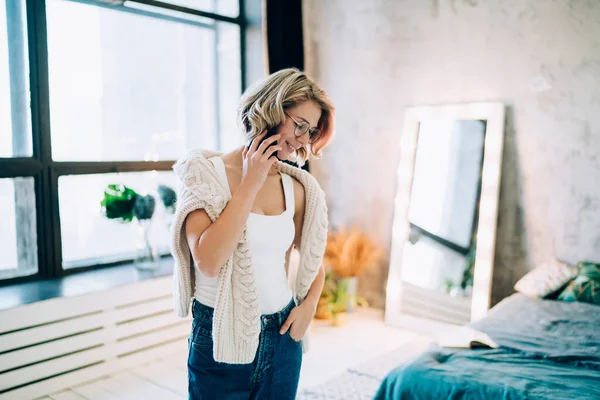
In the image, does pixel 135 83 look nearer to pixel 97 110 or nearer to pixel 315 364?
pixel 97 110

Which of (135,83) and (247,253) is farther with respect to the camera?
(135,83)

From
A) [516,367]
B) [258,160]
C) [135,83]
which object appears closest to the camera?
[258,160]

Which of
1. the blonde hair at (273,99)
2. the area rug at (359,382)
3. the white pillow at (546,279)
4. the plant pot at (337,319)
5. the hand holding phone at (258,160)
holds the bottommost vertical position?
the area rug at (359,382)

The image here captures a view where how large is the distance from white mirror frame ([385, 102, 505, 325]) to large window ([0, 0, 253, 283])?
1.29 metres

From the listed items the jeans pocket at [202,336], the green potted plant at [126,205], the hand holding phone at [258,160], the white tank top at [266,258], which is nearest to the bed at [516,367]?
the white tank top at [266,258]

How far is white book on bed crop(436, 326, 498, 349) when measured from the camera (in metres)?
2.04

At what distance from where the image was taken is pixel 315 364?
2.79 metres

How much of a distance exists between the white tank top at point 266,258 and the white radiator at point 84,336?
148 cm

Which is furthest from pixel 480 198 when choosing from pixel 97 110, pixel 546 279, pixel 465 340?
pixel 97 110

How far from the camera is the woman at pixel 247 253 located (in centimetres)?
117

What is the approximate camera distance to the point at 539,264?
3.01m

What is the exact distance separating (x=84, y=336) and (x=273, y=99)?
1892mm

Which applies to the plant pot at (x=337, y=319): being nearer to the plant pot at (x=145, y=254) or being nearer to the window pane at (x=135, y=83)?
the plant pot at (x=145, y=254)

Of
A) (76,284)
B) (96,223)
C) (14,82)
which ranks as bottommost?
(76,284)
